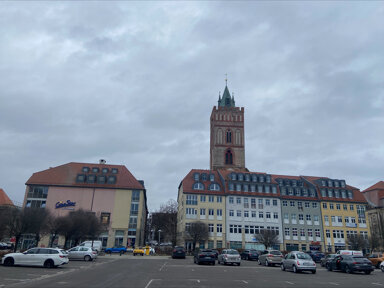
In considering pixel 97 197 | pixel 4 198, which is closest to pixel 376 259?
pixel 97 197

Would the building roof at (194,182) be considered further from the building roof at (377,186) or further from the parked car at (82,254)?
the building roof at (377,186)

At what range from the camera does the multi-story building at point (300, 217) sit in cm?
6388

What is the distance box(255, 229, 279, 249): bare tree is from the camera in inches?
2248

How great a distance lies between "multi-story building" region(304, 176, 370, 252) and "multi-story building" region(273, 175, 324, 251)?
1.55m

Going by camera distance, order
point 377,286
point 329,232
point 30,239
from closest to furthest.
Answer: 1. point 377,286
2. point 30,239
3. point 329,232

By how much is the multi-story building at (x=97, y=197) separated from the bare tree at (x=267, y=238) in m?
25.5

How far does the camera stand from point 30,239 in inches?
2422

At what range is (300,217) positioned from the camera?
66.4 m

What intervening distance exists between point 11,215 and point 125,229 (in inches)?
1167

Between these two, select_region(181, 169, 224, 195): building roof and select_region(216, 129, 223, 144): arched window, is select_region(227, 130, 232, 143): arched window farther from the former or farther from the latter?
select_region(181, 169, 224, 195): building roof

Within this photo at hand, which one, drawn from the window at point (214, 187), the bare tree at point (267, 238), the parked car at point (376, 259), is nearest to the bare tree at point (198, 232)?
the bare tree at point (267, 238)

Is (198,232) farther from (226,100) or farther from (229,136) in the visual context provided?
(226,100)

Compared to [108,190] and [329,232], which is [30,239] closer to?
[108,190]

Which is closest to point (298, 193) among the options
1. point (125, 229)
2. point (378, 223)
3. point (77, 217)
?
point (378, 223)
